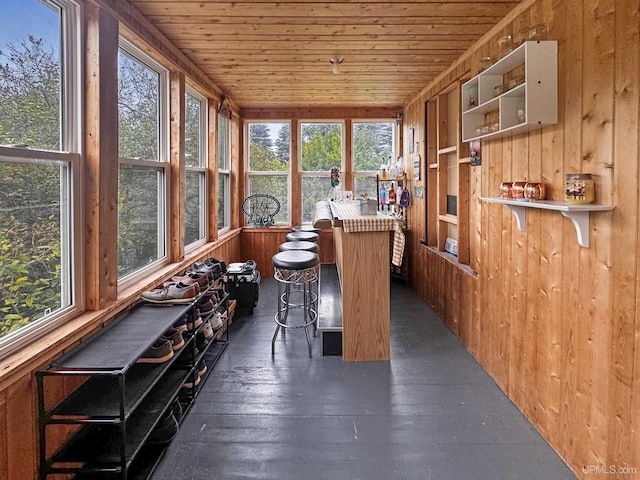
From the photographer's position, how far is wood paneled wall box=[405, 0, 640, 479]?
5.32 feet

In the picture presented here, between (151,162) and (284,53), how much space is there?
4.69 ft

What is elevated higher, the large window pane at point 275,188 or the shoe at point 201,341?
the large window pane at point 275,188

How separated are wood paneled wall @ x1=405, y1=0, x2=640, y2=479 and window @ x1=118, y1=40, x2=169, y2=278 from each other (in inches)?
96.4

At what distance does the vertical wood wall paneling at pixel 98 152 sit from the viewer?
2186 millimetres

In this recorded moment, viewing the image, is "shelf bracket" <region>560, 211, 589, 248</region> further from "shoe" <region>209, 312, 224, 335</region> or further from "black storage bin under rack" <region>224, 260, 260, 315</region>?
"black storage bin under rack" <region>224, 260, 260, 315</region>

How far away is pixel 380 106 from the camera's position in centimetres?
620

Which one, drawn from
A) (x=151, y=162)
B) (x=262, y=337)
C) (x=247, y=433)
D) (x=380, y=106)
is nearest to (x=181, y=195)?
(x=151, y=162)

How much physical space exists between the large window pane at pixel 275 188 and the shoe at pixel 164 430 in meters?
4.38

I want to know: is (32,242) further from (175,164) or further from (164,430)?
(175,164)

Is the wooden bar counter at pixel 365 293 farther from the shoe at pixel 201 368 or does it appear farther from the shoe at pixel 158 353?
the shoe at pixel 158 353

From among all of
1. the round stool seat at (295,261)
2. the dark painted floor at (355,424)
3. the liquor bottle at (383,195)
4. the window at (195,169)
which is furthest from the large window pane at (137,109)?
the liquor bottle at (383,195)

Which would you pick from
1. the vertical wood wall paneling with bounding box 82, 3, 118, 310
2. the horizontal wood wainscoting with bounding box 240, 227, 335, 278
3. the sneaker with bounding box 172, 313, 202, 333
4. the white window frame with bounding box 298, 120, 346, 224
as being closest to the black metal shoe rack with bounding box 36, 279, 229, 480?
the sneaker with bounding box 172, 313, 202, 333

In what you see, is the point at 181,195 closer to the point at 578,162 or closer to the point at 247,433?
the point at 247,433

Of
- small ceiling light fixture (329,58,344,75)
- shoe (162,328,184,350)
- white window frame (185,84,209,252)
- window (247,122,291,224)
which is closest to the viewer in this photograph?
shoe (162,328,184,350)
